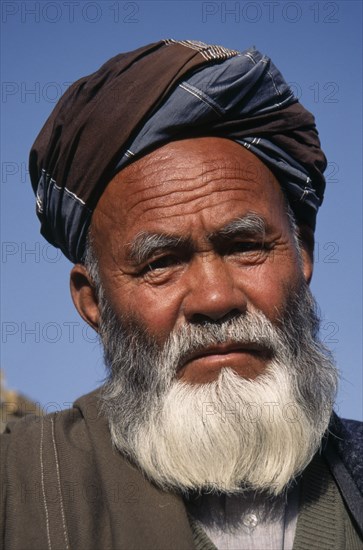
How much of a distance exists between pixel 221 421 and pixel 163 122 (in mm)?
1113

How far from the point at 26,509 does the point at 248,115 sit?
1.64 m

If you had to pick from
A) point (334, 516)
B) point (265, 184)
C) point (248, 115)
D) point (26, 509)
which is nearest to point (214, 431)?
point (334, 516)

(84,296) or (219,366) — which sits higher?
(84,296)

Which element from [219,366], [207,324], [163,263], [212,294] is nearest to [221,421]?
[219,366]

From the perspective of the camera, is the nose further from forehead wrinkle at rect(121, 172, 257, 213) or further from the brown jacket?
the brown jacket

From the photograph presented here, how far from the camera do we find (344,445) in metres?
3.04

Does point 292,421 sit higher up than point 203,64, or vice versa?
point 203,64

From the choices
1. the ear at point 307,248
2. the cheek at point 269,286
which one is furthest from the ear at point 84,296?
the ear at point 307,248

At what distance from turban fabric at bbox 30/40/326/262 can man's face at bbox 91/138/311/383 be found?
0.22 ft

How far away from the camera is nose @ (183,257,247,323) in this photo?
272cm

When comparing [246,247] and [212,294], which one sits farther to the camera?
[246,247]

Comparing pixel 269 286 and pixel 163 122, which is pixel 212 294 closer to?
pixel 269 286

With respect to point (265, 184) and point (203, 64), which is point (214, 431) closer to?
point (265, 184)

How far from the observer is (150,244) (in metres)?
2.95
